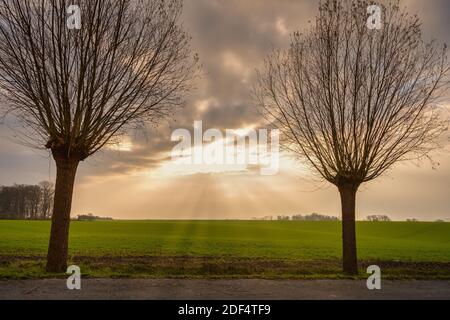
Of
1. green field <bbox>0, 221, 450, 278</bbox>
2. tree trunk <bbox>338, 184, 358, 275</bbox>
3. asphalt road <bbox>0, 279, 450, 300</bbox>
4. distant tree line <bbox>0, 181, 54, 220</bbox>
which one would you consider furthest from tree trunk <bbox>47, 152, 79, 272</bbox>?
distant tree line <bbox>0, 181, 54, 220</bbox>

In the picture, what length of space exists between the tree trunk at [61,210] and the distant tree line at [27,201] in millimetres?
123743

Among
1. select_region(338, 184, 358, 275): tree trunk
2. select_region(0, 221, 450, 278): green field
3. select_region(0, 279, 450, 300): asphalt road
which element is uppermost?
select_region(338, 184, 358, 275): tree trunk

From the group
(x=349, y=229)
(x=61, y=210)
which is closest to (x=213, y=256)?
(x=349, y=229)

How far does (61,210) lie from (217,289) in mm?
6341

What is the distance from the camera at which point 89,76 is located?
566 inches

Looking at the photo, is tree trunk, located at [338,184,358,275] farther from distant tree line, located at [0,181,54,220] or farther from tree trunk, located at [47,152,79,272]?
distant tree line, located at [0,181,54,220]

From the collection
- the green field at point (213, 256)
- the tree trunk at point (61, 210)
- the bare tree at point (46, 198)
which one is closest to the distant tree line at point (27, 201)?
the bare tree at point (46, 198)

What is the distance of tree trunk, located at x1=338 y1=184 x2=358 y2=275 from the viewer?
16469mm

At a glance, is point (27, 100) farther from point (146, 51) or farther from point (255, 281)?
point (255, 281)

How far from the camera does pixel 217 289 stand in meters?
11.6

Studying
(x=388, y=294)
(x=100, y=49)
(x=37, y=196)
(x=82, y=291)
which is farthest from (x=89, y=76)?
(x=37, y=196)

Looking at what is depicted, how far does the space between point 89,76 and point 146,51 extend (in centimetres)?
220

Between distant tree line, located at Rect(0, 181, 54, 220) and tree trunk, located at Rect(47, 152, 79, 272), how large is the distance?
123743mm

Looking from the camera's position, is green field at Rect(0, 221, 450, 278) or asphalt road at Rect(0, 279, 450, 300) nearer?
asphalt road at Rect(0, 279, 450, 300)
